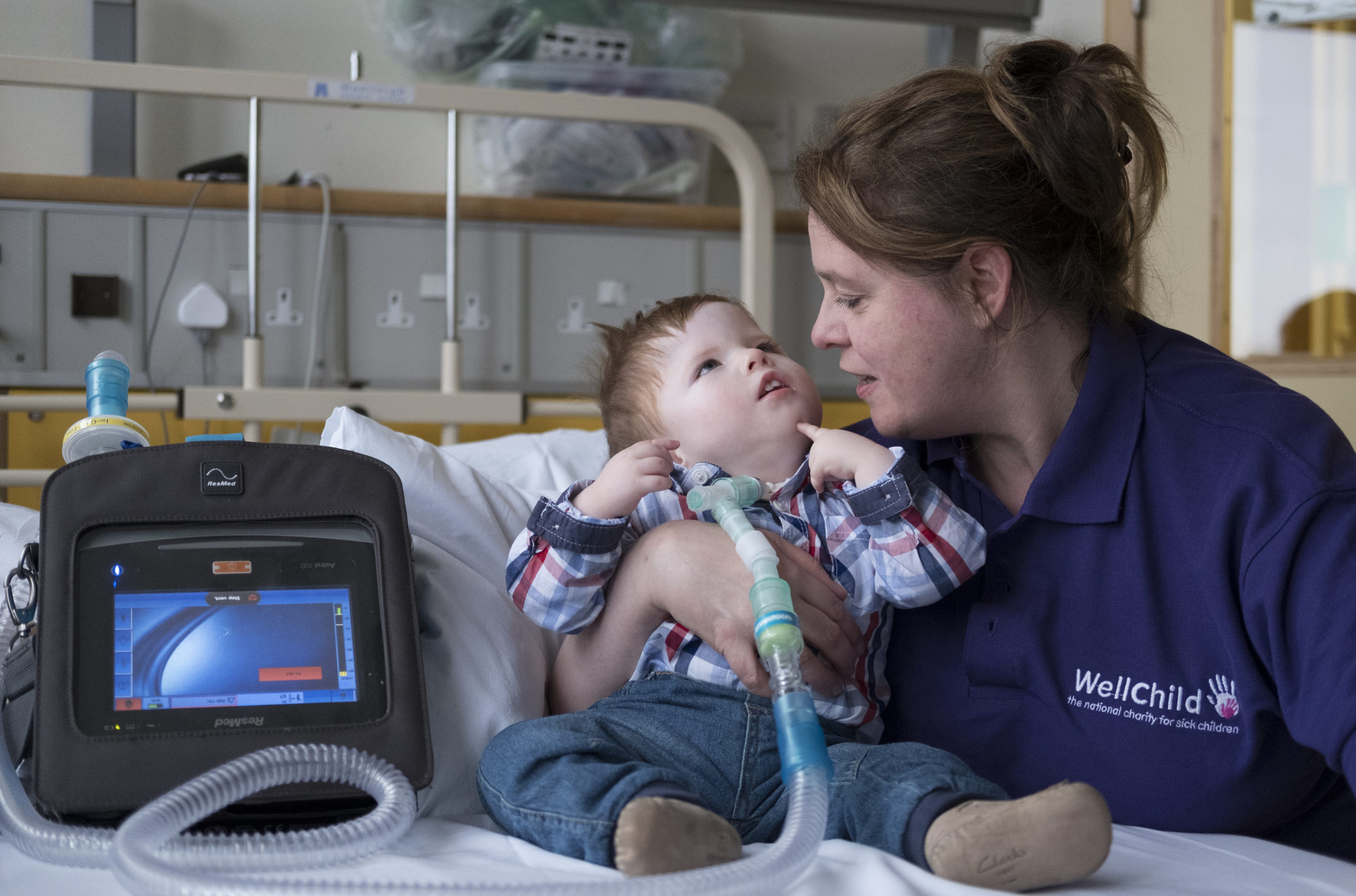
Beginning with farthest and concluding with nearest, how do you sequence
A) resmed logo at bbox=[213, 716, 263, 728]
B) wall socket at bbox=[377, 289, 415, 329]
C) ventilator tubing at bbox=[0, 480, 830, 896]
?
wall socket at bbox=[377, 289, 415, 329]
resmed logo at bbox=[213, 716, 263, 728]
ventilator tubing at bbox=[0, 480, 830, 896]

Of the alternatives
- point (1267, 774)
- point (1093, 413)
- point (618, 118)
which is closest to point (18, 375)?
point (618, 118)

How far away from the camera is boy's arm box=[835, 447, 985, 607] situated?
1.01m

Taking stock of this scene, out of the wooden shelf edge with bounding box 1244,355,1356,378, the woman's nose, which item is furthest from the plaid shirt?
the wooden shelf edge with bounding box 1244,355,1356,378

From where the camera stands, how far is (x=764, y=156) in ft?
10.0

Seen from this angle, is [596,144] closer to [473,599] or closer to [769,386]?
[769,386]

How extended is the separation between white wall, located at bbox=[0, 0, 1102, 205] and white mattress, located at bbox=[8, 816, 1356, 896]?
2077mm

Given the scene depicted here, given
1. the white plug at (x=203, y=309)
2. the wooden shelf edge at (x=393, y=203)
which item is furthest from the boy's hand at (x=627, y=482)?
the white plug at (x=203, y=309)

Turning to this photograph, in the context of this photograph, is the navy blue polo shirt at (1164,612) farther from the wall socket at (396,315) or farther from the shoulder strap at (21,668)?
the wall socket at (396,315)

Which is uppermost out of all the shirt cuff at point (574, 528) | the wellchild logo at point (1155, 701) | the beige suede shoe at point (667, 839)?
the shirt cuff at point (574, 528)

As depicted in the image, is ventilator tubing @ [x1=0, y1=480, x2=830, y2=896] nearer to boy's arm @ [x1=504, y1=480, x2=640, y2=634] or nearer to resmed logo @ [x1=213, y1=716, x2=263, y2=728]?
resmed logo @ [x1=213, y1=716, x2=263, y2=728]

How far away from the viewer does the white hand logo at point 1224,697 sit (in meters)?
0.98

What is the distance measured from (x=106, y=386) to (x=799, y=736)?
0.75 meters

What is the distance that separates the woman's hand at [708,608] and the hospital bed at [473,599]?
0.09 meters

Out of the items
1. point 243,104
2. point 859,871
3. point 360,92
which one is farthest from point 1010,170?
point 243,104
